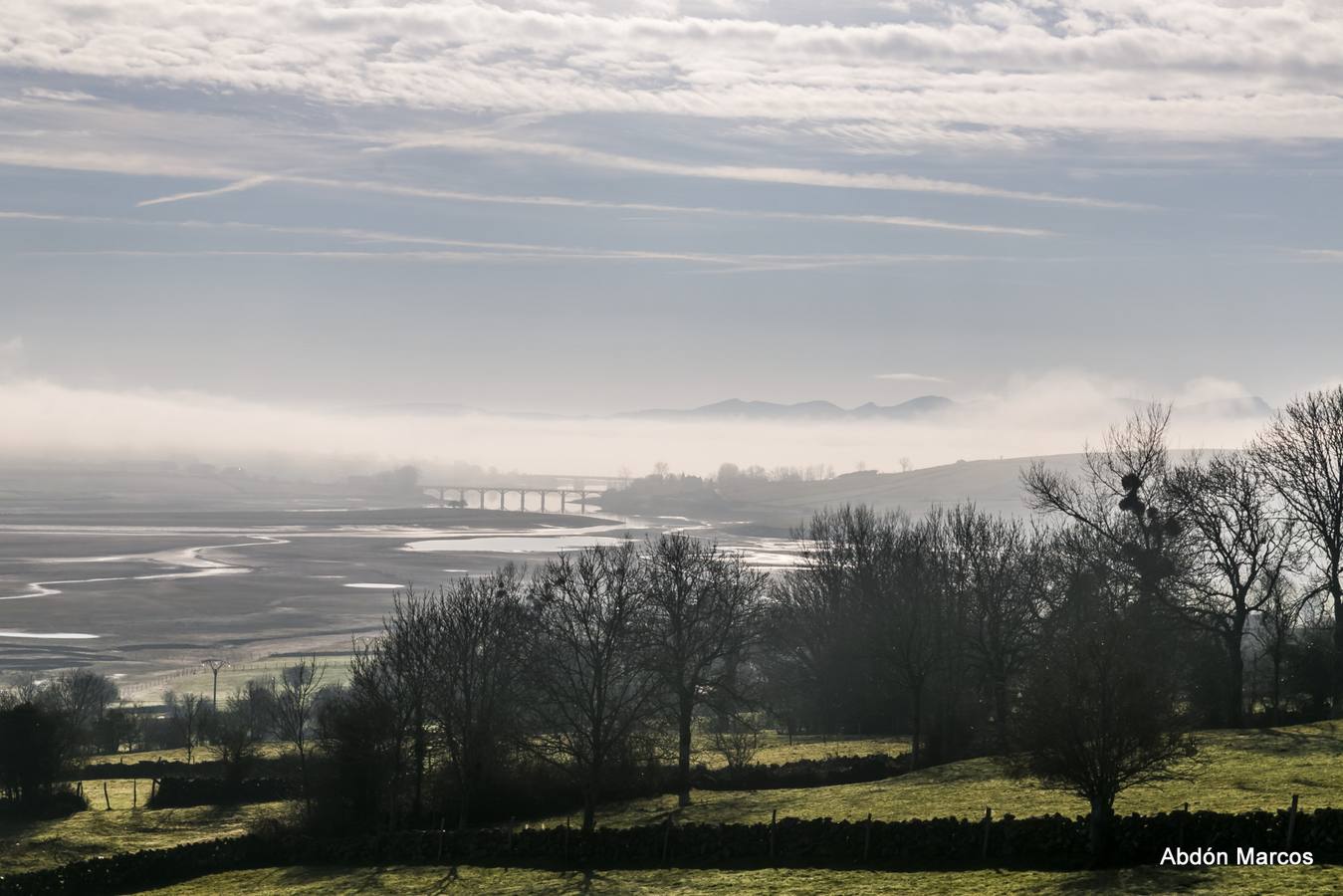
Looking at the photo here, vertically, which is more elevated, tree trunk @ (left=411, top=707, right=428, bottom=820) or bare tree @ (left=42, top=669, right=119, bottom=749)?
tree trunk @ (left=411, top=707, right=428, bottom=820)

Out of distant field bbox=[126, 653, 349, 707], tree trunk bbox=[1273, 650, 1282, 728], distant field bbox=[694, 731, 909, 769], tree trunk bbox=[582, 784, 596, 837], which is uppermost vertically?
tree trunk bbox=[1273, 650, 1282, 728]

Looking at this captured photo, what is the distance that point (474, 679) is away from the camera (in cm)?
5603

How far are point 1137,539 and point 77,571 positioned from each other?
7077 inches

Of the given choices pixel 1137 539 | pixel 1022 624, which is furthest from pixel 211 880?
pixel 1137 539

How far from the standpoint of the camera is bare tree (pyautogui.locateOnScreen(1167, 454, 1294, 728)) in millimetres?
55375

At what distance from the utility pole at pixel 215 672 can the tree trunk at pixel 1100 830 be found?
7762 cm

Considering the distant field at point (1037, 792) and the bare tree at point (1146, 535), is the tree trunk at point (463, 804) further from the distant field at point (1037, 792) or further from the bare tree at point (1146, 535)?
the bare tree at point (1146, 535)

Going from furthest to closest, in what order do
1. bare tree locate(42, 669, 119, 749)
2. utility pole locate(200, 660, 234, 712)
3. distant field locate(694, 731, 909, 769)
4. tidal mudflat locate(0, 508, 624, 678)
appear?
1. tidal mudflat locate(0, 508, 624, 678)
2. utility pole locate(200, 660, 234, 712)
3. bare tree locate(42, 669, 119, 749)
4. distant field locate(694, 731, 909, 769)

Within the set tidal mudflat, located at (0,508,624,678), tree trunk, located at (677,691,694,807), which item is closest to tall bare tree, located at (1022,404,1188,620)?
tree trunk, located at (677,691,694,807)

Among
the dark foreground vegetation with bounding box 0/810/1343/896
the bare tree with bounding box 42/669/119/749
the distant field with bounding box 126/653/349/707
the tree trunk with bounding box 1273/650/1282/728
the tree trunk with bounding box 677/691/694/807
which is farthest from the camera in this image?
the distant field with bounding box 126/653/349/707

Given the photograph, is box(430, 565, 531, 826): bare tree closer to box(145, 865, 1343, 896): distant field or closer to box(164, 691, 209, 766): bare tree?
box(145, 865, 1343, 896): distant field

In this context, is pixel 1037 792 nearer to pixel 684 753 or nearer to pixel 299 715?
pixel 684 753

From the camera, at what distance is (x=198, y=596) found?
163 metres

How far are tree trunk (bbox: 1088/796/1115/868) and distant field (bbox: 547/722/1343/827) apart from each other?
358 centimetres
